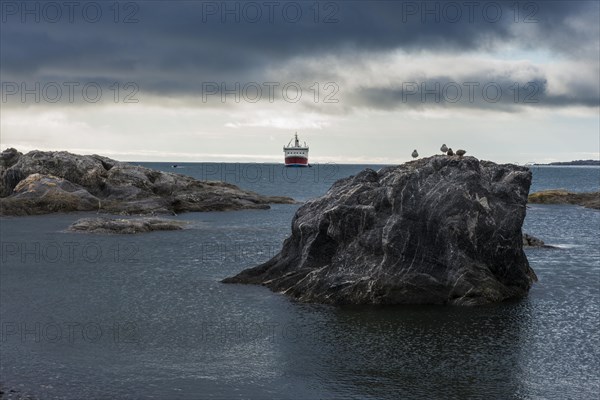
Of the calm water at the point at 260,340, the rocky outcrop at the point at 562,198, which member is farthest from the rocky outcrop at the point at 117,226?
the rocky outcrop at the point at 562,198

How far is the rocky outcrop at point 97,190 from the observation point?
328 feet

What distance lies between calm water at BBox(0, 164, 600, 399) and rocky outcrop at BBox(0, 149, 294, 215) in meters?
44.9

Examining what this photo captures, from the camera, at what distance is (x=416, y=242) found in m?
42.0

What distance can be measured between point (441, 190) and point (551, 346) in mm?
13982

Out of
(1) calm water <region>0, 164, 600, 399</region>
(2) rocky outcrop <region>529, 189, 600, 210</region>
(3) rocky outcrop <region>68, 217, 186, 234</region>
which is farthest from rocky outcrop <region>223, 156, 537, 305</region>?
(2) rocky outcrop <region>529, 189, 600, 210</region>

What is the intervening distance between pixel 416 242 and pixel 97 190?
8047 cm

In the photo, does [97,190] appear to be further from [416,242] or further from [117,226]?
[416,242]

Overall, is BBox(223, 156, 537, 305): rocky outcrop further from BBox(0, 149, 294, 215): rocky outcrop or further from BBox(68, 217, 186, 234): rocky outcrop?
BBox(0, 149, 294, 215): rocky outcrop

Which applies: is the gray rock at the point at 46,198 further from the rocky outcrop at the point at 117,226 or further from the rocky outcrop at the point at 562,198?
the rocky outcrop at the point at 562,198

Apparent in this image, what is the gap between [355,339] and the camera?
1309 inches

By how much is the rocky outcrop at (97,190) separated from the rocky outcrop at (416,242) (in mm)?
60260

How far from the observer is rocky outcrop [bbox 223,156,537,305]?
41000mm

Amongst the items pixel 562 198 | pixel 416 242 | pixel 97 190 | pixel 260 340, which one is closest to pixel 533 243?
pixel 416 242

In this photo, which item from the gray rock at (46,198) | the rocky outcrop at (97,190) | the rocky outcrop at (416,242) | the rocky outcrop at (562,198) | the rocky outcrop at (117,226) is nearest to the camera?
the rocky outcrop at (416,242)
